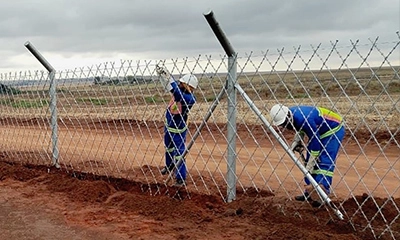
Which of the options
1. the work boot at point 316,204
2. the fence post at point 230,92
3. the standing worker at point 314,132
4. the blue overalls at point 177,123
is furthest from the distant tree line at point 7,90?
the work boot at point 316,204

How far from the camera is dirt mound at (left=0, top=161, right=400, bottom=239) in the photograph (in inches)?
193

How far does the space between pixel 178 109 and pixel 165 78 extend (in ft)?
1.45

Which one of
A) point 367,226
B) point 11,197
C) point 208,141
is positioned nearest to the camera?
point 367,226

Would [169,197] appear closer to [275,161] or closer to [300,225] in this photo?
[300,225]

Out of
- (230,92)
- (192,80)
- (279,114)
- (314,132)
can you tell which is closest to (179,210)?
(230,92)

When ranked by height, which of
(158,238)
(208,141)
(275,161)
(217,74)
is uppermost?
(208,141)

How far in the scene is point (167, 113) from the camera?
7.16 m

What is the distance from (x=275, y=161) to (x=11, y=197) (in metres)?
5.08

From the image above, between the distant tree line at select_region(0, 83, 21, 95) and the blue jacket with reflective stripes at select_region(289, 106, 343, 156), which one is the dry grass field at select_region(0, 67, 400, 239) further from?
the distant tree line at select_region(0, 83, 21, 95)

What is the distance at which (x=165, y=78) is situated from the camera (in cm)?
676

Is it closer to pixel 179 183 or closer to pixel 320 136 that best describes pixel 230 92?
pixel 320 136

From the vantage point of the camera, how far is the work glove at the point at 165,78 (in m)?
6.68

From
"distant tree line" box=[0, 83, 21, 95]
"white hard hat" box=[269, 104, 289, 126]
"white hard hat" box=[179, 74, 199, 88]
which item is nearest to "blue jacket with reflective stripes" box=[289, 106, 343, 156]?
"white hard hat" box=[269, 104, 289, 126]

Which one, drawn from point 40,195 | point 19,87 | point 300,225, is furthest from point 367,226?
point 19,87
